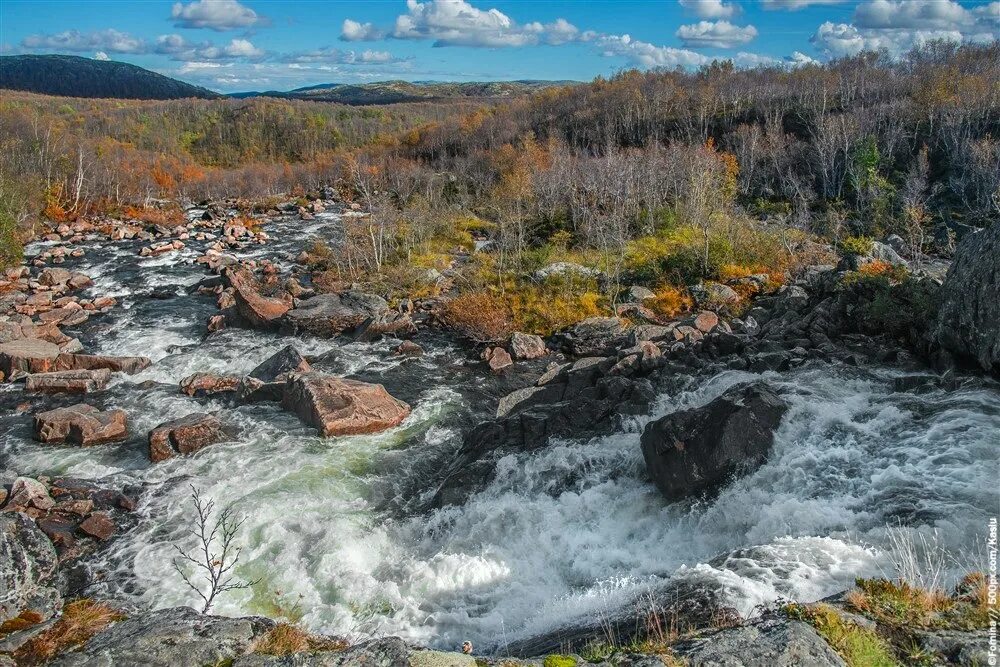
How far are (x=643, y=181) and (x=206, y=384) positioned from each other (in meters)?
36.7

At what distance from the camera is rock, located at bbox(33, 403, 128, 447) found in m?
20.8

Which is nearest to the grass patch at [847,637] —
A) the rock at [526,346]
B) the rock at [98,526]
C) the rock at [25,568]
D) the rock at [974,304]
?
the rock at [974,304]

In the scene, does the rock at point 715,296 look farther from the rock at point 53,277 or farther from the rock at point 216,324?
the rock at point 53,277

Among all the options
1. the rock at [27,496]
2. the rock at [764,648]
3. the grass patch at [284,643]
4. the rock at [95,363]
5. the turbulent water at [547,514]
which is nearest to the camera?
the rock at [764,648]

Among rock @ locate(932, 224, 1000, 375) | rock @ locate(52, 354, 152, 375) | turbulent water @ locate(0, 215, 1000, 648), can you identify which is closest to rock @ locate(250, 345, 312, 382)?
turbulent water @ locate(0, 215, 1000, 648)

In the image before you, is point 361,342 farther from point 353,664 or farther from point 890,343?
point 353,664

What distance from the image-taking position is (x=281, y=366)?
25141 mm

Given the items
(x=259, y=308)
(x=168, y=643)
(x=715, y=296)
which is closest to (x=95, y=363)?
(x=259, y=308)

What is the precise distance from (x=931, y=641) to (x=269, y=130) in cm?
16108

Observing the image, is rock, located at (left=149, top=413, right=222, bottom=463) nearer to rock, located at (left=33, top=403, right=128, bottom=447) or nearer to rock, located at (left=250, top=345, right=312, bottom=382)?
rock, located at (left=33, top=403, right=128, bottom=447)

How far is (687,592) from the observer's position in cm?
1005

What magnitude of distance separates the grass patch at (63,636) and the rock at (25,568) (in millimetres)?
5172

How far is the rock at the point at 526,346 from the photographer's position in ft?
91.5

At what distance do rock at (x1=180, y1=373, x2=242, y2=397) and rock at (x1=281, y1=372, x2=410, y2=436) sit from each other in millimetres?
3531
